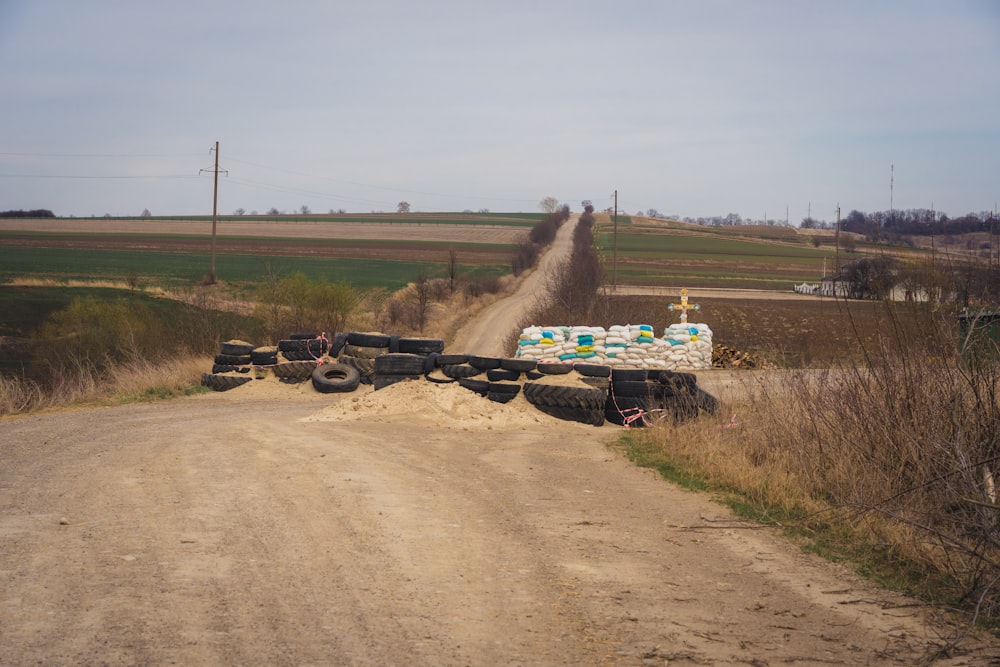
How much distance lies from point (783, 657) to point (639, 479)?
17.0ft

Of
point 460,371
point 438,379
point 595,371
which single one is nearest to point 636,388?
point 595,371

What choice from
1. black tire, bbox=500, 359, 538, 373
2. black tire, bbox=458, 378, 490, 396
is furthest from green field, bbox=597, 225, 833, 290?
black tire, bbox=458, 378, 490, 396

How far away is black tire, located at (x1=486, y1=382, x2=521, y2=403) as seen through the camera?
591 inches

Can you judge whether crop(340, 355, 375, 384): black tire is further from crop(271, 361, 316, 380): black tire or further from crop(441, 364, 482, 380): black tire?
crop(441, 364, 482, 380): black tire

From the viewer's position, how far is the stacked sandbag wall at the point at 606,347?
24391 millimetres

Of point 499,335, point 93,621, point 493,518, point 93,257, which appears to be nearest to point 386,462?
point 493,518

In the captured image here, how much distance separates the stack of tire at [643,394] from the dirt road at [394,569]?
359 centimetres

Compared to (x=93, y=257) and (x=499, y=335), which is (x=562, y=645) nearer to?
(x=499, y=335)

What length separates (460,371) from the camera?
15.8 metres

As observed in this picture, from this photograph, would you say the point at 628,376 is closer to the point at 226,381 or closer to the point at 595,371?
the point at 595,371

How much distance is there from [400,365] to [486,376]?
236 centimetres

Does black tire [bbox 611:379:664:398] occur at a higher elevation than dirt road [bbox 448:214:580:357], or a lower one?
higher

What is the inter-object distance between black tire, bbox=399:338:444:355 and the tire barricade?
21mm

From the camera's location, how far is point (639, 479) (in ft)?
33.3
